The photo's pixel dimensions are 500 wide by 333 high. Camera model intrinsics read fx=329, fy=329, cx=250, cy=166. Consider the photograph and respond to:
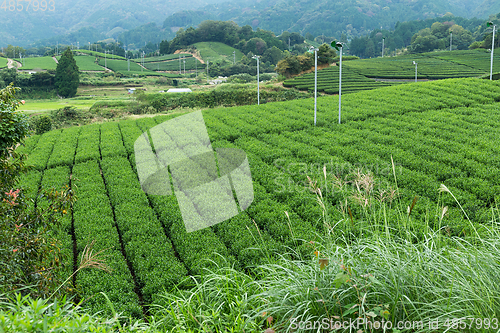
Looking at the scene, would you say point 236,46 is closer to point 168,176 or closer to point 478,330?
point 168,176

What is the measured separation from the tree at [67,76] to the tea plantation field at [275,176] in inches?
1761

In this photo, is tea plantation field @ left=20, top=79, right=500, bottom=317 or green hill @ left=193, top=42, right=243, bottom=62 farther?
green hill @ left=193, top=42, right=243, bottom=62

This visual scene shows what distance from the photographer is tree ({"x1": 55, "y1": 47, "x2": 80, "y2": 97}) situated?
193 ft

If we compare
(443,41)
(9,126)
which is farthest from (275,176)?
(443,41)

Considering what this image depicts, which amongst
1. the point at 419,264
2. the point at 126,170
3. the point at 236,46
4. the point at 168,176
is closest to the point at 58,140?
the point at 126,170

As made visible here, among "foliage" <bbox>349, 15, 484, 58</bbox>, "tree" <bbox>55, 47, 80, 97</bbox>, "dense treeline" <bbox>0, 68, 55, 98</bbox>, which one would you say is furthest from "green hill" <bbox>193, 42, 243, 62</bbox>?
"dense treeline" <bbox>0, 68, 55, 98</bbox>

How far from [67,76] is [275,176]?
6057 centimetres

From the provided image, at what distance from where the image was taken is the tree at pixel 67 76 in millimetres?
58750

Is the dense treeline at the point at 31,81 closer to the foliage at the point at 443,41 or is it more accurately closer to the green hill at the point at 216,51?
the green hill at the point at 216,51

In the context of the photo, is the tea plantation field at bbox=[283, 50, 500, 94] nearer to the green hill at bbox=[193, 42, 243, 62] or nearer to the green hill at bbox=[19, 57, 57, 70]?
the green hill at bbox=[193, 42, 243, 62]

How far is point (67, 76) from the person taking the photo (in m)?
59.2

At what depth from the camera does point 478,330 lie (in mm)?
2975

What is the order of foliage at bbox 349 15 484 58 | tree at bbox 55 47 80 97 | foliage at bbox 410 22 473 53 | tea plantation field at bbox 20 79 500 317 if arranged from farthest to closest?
foliage at bbox 349 15 484 58, foliage at bbox 410 22 473 53, tree at bbox 55 47 80 97, tea plantation field at bbox 20 79 500 317

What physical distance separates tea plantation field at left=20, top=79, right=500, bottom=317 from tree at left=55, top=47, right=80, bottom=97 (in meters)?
44.7
